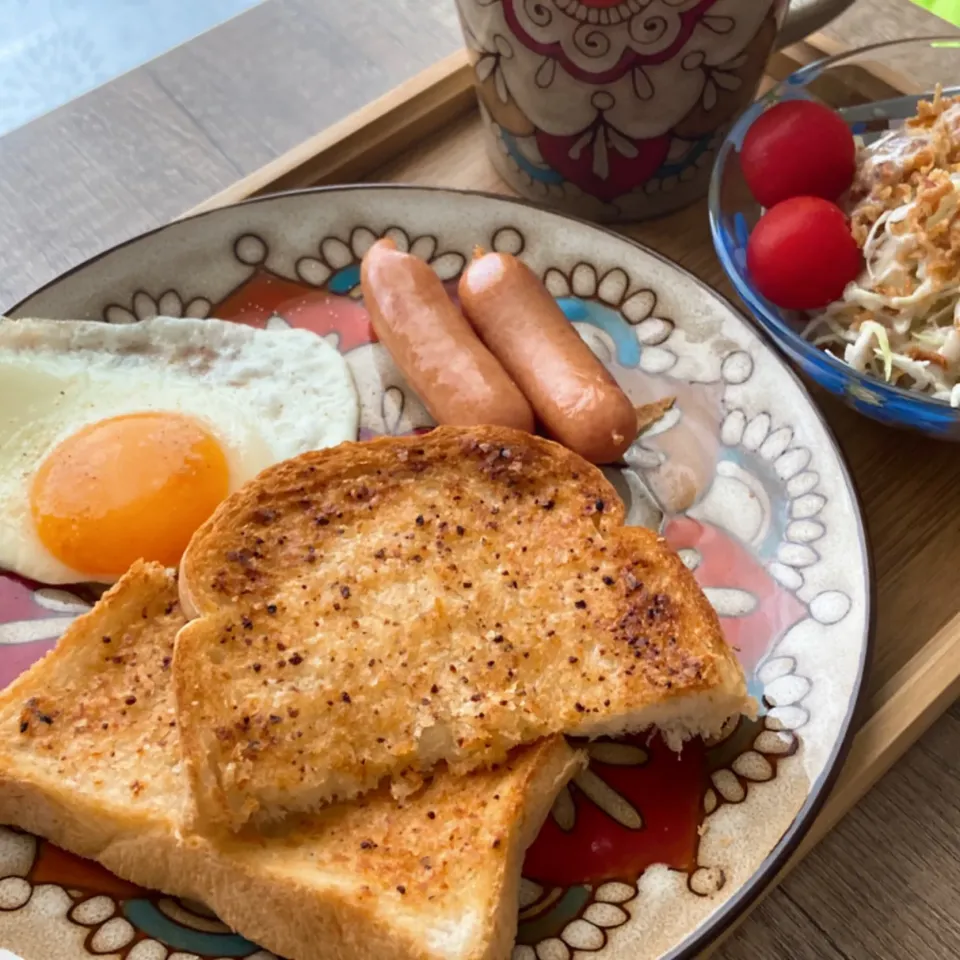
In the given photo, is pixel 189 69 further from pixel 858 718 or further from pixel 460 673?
pixel 858 718

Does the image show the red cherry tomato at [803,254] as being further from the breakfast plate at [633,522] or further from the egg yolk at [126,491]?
the egg yolk at [126,491]

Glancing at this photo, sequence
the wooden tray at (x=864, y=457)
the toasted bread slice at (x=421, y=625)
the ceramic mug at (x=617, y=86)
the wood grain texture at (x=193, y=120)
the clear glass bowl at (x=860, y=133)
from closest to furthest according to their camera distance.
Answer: the toasted bread slice at (x=421, y=625), the wooden tray at (x=864, y=457), the clear glass bowl at (x=860, y=133), the ceramic mug at (x=617, y=86), the wood grain texture at (x=193, y=120)

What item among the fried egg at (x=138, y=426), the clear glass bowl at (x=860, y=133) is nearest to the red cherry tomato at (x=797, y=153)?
the clear glass bowl at (x=860, y=133)

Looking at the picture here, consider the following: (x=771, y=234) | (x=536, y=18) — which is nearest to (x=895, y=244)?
(x=771, y=234)

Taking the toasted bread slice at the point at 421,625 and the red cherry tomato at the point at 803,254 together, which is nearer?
the toasted bread slice at the point at 421,625

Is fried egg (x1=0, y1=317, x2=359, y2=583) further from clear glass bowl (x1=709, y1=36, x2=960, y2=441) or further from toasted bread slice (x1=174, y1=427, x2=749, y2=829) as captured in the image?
clear glass bowl (x1=709, y1=36, x2=960, y2=441)

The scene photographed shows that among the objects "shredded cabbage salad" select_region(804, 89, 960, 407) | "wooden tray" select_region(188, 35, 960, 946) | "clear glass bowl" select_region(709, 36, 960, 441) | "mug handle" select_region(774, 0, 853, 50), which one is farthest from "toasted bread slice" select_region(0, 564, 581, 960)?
"mug handle" select_region(774, 0, 853, 50)
